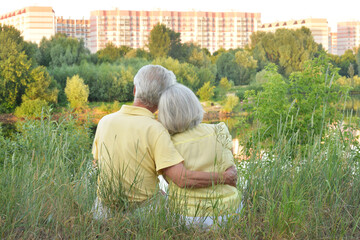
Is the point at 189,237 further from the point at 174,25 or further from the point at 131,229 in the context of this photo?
the point at 174,25

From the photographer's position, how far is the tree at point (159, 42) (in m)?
41.8

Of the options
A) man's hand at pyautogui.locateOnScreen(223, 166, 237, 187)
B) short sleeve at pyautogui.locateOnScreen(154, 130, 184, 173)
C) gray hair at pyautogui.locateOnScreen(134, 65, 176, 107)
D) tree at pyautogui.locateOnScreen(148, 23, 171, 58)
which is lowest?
man's hand at pyautogui.locateOnScreen(223, 166, 237, 187)

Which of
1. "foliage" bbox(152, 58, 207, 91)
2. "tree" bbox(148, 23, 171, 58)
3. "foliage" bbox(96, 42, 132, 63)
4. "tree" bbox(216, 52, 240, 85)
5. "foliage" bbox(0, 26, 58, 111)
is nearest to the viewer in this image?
"foliage" bbox(0, 26, 58, 111)

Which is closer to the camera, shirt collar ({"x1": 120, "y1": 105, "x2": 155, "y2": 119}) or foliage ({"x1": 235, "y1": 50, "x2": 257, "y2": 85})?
shirt collar ({"x1": 120, "y1": 105, "x2": 155, "y2": 119})

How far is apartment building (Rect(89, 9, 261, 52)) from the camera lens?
7812 centimetres

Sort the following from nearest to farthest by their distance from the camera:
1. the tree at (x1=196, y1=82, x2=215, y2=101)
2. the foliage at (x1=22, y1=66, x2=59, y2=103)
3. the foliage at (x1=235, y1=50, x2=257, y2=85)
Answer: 1. the foliage at (x1=22, y1=66, x2=59, y2=103)
2. the tree at (x1=196, y1=82, x2=215, y2=101)
3. the foliage at (x1=235, y1=50, x2=257, y2=85)

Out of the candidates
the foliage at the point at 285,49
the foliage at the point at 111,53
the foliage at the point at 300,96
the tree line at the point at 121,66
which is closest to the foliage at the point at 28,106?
the tree line at the point at 121,66

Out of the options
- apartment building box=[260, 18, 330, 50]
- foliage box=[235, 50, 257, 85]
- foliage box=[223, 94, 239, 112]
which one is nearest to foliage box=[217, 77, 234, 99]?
foliage box=[223, 94, 239, 112]

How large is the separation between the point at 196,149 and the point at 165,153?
11 centimetres

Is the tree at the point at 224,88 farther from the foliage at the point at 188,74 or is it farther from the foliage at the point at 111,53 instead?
the foliage at the point at 111,53

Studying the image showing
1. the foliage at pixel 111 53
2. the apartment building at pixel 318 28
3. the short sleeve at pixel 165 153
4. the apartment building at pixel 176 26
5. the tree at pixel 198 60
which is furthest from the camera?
the apartment building at pixel 318 28

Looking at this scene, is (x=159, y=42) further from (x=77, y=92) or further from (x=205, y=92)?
(x=77, y=92)

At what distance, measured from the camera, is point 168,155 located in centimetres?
145

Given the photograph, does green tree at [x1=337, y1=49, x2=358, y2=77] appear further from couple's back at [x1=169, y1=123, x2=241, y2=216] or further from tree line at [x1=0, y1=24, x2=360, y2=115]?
couple's back at [x1=169, y1=123, x2=241, y2=216]
